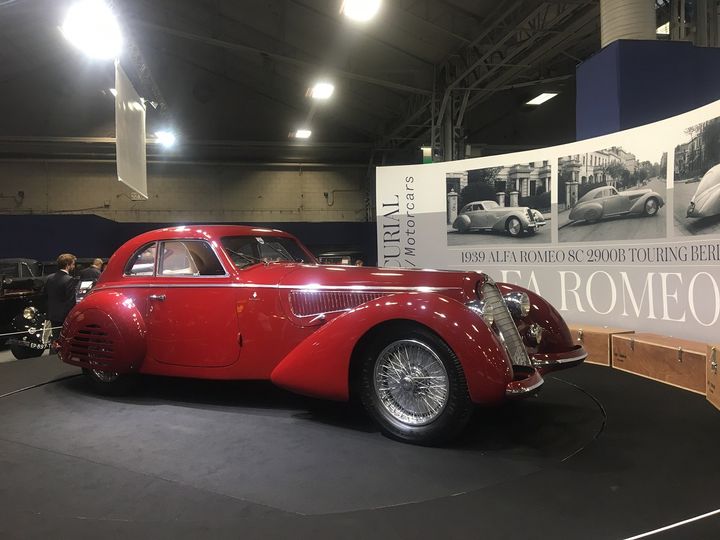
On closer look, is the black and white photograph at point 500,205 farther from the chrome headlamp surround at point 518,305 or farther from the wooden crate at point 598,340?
the chrome headlamp surround at point 518,305

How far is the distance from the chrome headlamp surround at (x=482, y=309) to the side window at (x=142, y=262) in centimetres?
255

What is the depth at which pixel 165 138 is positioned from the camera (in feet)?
46.4

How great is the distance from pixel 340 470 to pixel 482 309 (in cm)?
125

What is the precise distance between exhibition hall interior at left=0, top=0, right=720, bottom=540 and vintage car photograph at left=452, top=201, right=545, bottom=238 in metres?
0.02

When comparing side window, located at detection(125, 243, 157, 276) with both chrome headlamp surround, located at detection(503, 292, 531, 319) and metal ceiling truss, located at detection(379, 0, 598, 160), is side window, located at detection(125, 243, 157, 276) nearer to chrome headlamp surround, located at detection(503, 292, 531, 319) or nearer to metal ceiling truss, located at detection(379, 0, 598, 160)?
chrome headlamp surround, located at detection(503, 292, 531, 319)

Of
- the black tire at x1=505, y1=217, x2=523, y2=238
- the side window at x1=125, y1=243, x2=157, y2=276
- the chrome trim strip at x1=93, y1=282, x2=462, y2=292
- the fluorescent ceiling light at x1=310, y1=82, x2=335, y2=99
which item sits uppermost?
the fluorescent ceiling light at x1=310, y1=82, x2=335, y2=99

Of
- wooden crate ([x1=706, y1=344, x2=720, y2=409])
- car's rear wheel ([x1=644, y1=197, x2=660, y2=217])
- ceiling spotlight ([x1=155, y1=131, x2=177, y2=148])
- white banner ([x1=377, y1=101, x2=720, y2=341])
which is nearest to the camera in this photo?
wooden crate ([x1=706, y1=344, x2=720, y2=409])

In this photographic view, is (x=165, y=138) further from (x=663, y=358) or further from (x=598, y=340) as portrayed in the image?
(x=663, y=358)

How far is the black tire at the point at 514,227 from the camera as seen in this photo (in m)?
5.80

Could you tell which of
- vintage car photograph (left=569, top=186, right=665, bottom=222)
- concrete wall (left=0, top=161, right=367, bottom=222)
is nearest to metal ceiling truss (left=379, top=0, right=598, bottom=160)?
vintage car photograph (left=569, top=186, right=665, bottom=222)

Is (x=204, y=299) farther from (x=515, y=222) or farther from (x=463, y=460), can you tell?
(x=515, y=222)

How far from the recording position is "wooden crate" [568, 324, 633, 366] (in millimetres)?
4730

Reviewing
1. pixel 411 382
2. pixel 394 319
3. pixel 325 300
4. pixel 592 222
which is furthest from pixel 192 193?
pixel 411 382

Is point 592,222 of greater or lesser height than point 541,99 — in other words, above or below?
below
